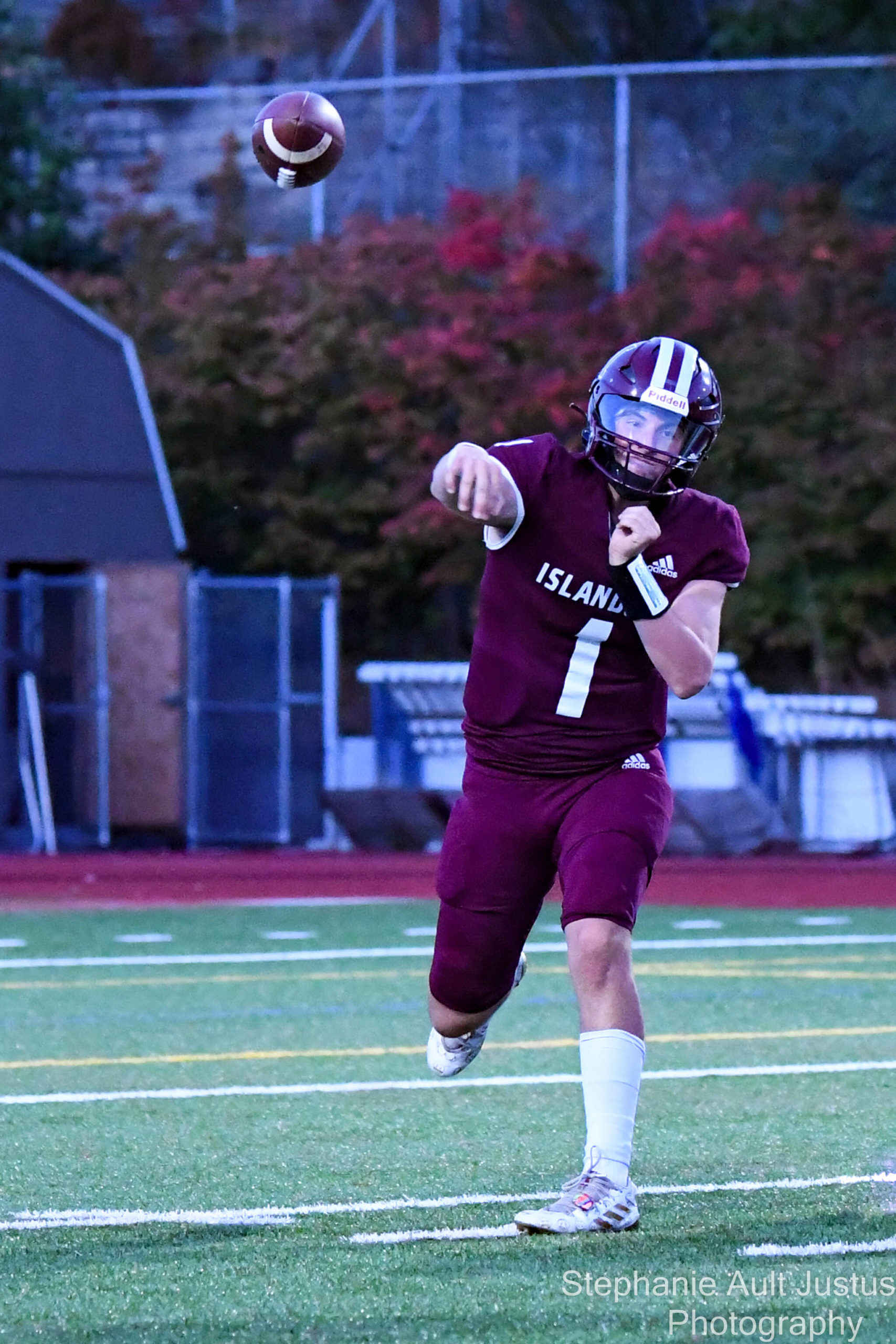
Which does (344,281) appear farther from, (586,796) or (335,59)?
(586,796)

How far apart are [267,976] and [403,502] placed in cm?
1048

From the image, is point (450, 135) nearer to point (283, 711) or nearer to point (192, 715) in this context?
point (283, 711)

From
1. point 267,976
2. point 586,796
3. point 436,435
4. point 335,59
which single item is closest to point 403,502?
point 436,435

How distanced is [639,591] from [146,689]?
560 inches

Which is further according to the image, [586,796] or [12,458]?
[12,458]

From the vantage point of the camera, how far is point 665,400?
17.8 feet

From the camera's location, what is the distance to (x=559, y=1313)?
173 inches

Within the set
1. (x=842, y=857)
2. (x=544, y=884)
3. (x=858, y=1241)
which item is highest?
A: (x=544, y=884)

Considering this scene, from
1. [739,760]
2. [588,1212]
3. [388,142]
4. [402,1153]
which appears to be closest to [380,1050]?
[402,1153]

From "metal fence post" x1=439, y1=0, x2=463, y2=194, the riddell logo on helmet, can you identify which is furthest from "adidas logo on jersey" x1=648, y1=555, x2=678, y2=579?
"metal fence post" x1=439, y1=0, x2=463, y2=194

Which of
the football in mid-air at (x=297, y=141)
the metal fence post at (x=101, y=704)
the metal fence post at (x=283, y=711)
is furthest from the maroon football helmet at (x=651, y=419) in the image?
the metal fence post at (x=283, y=711)

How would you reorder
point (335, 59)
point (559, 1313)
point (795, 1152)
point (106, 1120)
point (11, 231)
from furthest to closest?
1. point (335, 59)
2. point (11, 231)
3. point (106, 1120)
4. point (795, 1152)
5. point (559, 1313)

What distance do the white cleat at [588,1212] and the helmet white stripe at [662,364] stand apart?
186 cm

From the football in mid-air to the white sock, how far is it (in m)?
3.70
